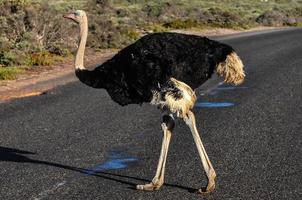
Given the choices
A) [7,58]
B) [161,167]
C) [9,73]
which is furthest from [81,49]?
[7,58]

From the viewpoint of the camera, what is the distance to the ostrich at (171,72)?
6.40 metres

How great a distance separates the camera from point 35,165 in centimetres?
785

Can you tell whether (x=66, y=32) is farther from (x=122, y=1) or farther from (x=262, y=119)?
(x=122, y=1)

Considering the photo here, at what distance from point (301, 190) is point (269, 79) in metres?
8.45

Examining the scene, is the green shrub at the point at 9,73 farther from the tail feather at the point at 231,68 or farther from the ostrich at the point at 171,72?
the tail feather at the point at 231,68

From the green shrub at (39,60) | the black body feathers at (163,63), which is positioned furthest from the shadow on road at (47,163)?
the green shrub at (39,60)

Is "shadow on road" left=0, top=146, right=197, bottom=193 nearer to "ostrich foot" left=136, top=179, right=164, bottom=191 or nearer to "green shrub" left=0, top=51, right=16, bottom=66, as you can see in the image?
"ostrich foot" left=136, top=179, right=164, bottom=191

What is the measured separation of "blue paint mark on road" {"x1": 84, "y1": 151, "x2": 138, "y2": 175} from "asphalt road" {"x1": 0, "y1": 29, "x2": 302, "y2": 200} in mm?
13

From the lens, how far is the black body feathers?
6.43m

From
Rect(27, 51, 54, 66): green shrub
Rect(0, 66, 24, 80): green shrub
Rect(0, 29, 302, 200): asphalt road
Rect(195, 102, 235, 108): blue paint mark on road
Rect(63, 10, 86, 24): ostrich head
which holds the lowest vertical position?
Rect(27, 51, 54, 66): green shrub

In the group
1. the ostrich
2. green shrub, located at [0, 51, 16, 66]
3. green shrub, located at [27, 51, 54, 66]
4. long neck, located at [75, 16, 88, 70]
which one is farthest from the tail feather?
green shrub, located at [27, 51, 54, 66]

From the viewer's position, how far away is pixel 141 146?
28.5ft

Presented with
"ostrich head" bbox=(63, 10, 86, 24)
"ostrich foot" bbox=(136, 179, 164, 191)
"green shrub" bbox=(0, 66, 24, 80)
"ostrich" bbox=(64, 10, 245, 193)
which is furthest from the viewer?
"green shrub" bbox=(0, 66, 24, 80)

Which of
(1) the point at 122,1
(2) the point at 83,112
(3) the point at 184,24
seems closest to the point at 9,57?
(2) the point at 83,112
